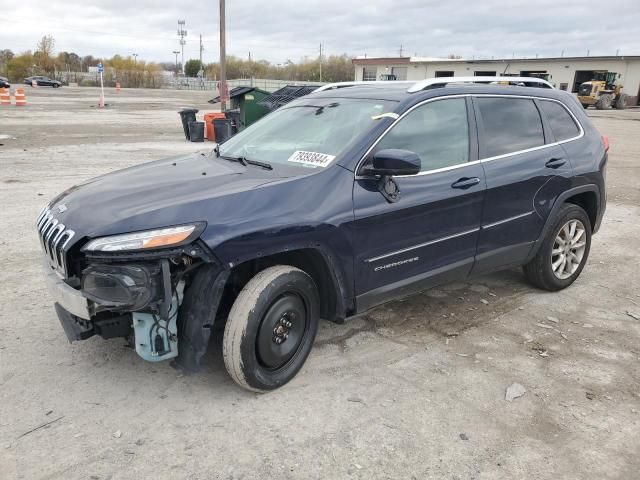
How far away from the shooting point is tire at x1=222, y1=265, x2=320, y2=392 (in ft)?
9.58

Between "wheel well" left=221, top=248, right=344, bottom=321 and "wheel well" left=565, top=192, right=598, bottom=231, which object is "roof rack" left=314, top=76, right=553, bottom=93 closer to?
"wheel well" left=565, top=192, right=598, bottom=231

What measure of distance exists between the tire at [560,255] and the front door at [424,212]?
103cm

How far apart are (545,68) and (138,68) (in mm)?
71422

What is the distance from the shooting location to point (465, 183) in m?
3.83

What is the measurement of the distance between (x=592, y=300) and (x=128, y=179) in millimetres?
4013

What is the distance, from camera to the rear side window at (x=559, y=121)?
465cm

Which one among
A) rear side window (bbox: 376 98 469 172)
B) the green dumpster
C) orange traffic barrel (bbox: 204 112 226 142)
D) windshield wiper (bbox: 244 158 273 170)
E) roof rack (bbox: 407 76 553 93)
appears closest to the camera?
windshield wiper (bbox: 244 158 273 170)

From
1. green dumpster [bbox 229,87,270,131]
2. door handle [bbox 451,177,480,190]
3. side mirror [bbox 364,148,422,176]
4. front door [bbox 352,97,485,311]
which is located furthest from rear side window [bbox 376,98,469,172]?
green dumpster [bbox 229,87,270,131]

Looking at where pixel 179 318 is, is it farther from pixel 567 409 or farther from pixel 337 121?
pixel 567 409

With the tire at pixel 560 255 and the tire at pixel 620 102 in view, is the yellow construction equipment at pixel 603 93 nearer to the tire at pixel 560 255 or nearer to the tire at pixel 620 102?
the tire at pixel 620 102

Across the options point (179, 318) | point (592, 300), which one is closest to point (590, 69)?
point (592, 300)

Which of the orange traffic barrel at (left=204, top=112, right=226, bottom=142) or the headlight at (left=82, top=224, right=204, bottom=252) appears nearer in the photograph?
the headlight at (left=82, top=224, right=204, bottom=252)

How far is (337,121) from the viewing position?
12.5 feet

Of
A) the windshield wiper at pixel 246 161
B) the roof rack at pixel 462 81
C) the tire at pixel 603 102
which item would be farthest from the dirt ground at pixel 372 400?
the tire at pixel 603 102
